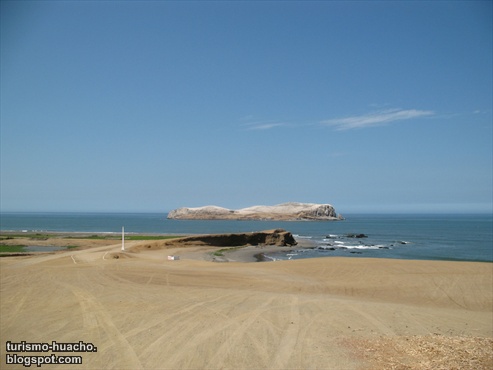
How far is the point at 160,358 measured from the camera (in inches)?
353

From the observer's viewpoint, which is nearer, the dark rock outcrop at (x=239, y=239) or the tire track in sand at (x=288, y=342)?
the tire track in sand at (x=288, y=342)

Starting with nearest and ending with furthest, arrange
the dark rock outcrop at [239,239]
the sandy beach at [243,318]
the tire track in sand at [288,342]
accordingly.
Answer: the tire track in sand at [288,342] < the sandy beach at [243,318] < the dark rock outcrop at [239,239]

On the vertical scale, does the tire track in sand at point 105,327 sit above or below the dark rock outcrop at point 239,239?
above

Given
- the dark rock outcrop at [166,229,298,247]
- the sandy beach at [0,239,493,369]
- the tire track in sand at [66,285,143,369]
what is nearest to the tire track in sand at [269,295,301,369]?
the sandy beach at [0,239,493,369]

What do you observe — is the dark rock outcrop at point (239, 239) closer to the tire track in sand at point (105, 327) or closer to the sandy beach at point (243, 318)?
the sandy beach at point (243, 318)

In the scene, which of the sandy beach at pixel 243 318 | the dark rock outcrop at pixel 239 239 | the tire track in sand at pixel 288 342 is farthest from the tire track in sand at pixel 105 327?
the dark rock outcrop at pixel 239 239

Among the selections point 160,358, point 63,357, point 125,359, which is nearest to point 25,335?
point 63,357

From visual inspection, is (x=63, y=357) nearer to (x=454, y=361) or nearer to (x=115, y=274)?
(x=454, y=361)

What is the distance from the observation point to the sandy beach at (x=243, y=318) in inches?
351

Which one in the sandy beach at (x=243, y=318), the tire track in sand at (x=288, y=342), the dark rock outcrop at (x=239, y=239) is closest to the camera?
the tire track in sand at (x=288, y=342)

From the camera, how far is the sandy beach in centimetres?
891

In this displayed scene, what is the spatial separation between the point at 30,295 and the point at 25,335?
5983 millimetres

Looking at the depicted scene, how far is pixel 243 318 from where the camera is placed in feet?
41.3

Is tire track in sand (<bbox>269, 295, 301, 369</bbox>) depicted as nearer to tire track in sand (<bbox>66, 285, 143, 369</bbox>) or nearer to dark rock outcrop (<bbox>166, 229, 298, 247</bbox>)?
tire track in sand (<bbox>66, 285, 143, 369</bbox>)
